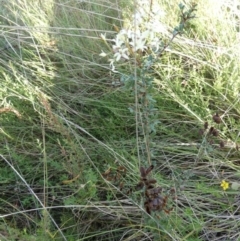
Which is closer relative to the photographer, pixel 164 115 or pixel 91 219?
pixel 91 219

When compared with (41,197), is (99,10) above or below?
above

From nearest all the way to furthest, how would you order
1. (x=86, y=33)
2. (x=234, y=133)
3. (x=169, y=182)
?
(x=169, y=182), (x=234, y=133), (x=86, y=33)

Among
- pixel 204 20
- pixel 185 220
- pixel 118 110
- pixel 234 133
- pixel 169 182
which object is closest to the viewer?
pixel 185 220

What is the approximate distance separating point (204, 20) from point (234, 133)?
1.95ft

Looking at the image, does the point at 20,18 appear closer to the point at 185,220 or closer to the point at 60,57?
the point at 60,57

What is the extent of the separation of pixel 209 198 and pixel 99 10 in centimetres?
118

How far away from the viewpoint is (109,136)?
1833 mm

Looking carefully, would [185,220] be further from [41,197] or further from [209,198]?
[41,197]

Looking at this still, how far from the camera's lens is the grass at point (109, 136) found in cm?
148

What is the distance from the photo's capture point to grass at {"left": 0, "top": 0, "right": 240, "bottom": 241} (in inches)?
58.2

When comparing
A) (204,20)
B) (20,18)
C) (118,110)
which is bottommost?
(118,110)

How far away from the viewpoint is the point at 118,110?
188 centimetres

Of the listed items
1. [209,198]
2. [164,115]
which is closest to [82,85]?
[164,115]

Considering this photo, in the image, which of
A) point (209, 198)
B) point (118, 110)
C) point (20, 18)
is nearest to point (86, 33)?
point (20, 18)
